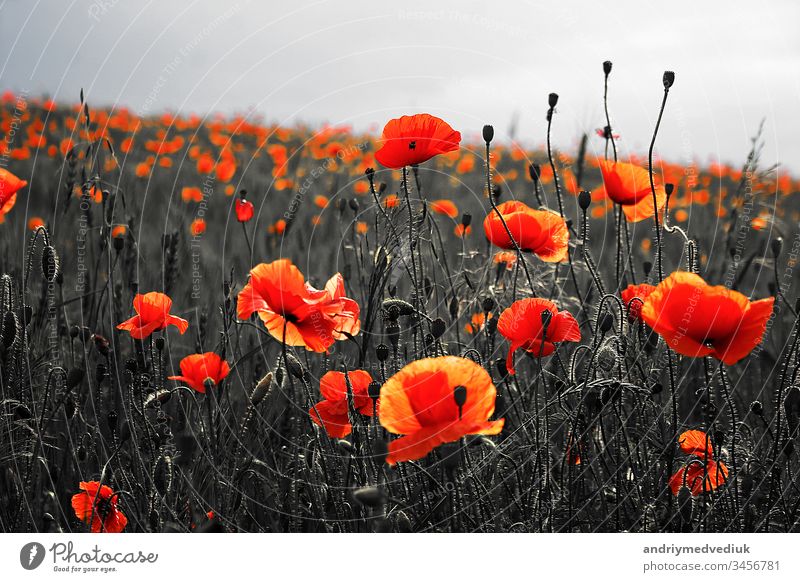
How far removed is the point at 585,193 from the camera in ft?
5.55

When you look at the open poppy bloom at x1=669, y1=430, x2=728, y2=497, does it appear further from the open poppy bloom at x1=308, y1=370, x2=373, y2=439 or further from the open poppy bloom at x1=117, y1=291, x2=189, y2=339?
the open poppy bloom at x1=117, y1=291, x2=189, y2=339

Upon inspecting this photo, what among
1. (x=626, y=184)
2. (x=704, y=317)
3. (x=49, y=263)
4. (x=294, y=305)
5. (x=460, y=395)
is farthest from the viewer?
(x=626, y=184)

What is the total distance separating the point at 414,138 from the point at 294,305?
0.45 metres

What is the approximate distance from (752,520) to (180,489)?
3.95ft

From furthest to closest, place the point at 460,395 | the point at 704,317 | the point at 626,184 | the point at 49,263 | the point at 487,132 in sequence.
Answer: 1. the point at 626,184
2. the point at 49,263
3. the point at 487,132
4. the point at 704,317
5. the point at 460,395

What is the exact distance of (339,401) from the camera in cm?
159

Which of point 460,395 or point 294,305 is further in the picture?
point 294,305

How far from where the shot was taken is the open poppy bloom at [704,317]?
1292mm

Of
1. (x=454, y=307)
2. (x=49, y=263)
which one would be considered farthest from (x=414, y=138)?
(x=49, y=263)

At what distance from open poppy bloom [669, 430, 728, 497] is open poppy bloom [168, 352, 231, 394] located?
0.95 metres

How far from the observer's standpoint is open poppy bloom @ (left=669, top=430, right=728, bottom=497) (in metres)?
1.63

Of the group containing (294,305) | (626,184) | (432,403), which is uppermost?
(626,184)

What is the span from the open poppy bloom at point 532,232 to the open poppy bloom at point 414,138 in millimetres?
213
